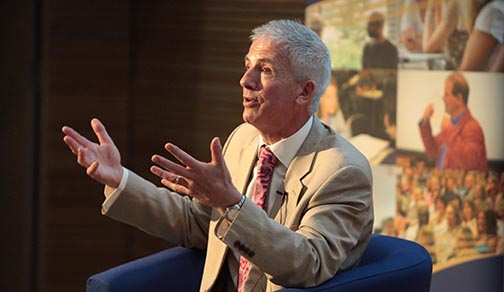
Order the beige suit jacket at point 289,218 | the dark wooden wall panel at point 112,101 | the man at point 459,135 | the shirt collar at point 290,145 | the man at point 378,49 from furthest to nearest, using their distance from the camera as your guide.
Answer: the dark wooden wall panel at point 112,101
the man at point 378,49
the man at point 459,135
the shirt collar at point 290,145
the beige suit jacket at point 289,218

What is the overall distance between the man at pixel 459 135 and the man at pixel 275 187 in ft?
3.25

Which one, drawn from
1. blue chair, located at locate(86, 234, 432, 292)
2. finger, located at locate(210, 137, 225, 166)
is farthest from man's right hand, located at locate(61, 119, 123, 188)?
finger, located at locate(210, 137, 225, 166)

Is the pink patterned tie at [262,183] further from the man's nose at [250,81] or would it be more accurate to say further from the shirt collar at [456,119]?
the shirt collar at [456,119]

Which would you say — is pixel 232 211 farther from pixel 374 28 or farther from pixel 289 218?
pixel 374 28

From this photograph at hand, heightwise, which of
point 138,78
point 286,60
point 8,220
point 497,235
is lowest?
point 8,220

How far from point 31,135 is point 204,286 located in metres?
2.27

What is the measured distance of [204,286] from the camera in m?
3.45

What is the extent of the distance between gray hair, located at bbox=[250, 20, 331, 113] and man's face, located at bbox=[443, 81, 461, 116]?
41.8 inches

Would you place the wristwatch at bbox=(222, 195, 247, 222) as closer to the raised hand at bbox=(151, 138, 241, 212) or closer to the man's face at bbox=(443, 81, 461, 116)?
the raised hand at bbox=(151, 138, 241, 212)

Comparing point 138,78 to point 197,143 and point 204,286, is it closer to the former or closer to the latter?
point 197,143

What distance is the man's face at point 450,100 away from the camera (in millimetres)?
4188

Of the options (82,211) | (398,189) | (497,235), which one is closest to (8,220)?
(82,211)

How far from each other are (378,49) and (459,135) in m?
0.52

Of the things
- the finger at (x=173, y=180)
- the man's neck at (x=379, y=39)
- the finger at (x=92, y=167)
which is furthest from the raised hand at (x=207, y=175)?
the man's neck at (x=379, y=39)
